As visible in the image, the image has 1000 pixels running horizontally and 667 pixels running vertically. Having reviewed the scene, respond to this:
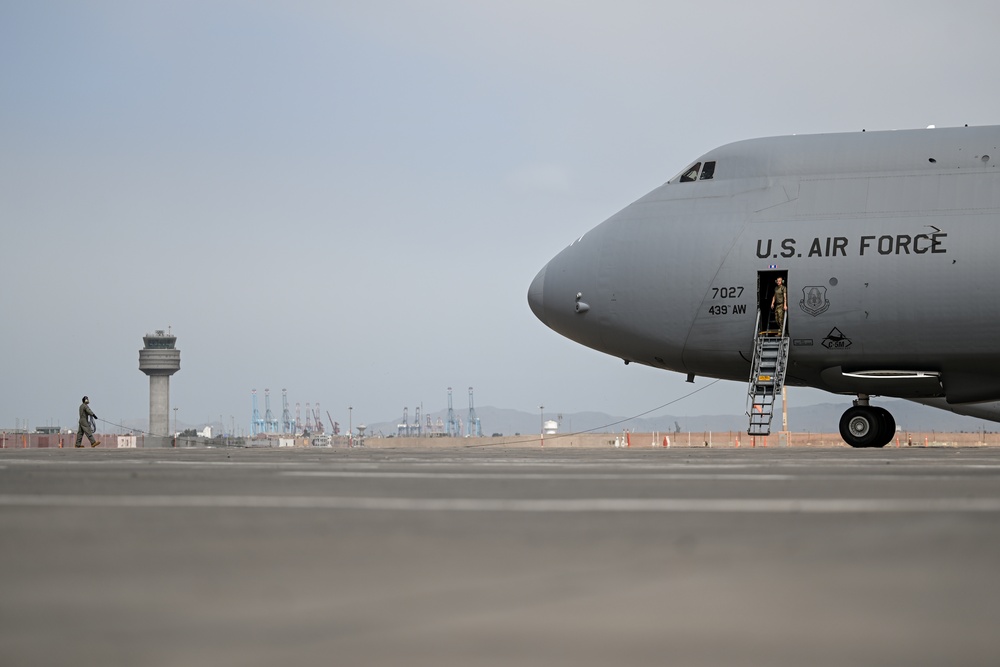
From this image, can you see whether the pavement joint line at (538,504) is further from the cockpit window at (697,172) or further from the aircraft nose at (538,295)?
the aircraft nose at (538,295)

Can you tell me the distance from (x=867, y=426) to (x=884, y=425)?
0.31 m

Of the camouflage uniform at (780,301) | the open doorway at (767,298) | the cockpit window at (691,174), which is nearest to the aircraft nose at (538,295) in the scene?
the cockpit window at (691,174)

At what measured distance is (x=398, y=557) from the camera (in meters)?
3.29

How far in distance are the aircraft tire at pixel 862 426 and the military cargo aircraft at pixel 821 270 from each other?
27 mm

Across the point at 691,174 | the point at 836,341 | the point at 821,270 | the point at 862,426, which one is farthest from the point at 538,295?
the point at 862,426

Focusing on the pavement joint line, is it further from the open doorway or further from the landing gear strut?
the landing gear strut

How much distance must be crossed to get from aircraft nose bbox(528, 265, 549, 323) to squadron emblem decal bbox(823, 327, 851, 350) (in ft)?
18.8

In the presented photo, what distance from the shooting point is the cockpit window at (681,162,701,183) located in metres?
23.3

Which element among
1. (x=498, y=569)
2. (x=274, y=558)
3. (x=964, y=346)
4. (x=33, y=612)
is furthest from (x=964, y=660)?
(x=964, y=346)

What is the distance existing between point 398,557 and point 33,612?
113 cm

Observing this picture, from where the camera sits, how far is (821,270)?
21266 mm

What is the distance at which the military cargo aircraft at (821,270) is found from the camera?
20750 mm

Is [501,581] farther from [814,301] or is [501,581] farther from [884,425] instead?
[884,425]

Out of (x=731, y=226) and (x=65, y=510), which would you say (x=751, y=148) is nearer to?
(x=731, y=226)
